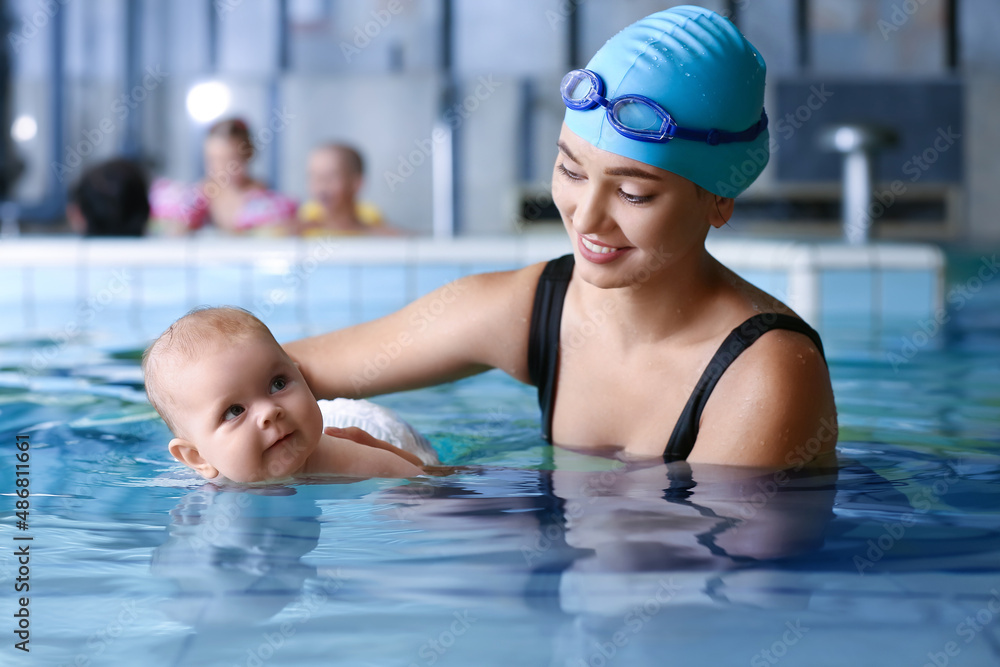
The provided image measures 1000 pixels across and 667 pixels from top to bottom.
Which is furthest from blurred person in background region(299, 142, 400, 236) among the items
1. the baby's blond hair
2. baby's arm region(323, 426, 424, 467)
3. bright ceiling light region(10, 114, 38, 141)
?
bright ceiling light region(10, 114, 38, 141)

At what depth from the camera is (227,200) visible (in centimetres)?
797

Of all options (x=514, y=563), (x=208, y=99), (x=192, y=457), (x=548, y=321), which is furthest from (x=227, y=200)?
(x=514, y=563)

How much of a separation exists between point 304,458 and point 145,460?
56 cm

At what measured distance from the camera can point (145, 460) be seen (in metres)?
2.51

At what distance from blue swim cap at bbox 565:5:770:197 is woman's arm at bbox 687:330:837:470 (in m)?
0.34

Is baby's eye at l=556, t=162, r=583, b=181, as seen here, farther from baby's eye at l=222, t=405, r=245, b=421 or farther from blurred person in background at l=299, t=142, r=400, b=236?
blurred person in background at l=299, t=142, r=400, b=236

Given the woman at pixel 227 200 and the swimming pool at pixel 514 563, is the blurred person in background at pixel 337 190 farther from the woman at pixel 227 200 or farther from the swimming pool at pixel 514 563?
the swimming pool at pixel 514 563

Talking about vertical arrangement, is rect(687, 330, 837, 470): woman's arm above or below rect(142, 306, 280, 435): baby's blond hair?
below

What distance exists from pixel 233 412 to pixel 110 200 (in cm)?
464

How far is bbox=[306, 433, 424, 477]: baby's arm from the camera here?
2.20 m

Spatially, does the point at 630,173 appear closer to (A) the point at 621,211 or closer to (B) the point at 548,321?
(A) the point at 621,211

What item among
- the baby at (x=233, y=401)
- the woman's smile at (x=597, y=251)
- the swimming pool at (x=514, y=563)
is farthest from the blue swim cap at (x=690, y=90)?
the baby at (x=233, y=401)

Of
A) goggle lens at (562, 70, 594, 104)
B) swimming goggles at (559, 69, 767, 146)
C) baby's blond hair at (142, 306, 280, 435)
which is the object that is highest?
goggle lens at (562, 70, 594, 104)

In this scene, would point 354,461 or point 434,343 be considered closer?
point 354,461
